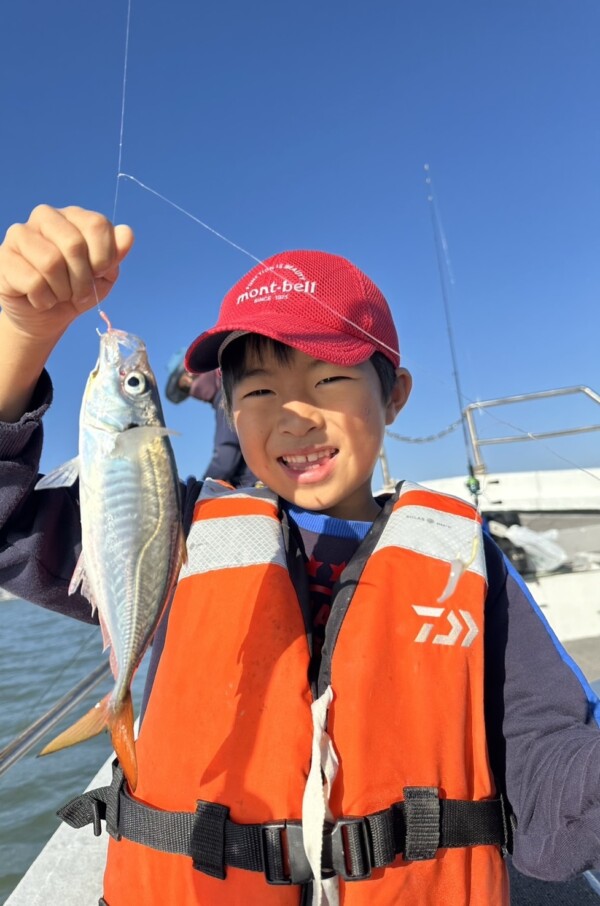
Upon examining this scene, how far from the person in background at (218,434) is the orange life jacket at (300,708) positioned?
2927mm

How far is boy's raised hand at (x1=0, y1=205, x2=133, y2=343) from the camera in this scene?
140 centimetres

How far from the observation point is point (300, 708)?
1744 mm

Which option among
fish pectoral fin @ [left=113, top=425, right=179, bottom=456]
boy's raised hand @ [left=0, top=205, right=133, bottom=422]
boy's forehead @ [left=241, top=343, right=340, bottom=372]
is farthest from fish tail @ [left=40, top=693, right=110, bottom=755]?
boy's forehead @ [left=241, top=343, right=340, bottom=372]

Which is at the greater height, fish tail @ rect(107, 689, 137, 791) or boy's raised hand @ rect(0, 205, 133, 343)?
boy's raised hand @ rect(0, 205, 133, 343)

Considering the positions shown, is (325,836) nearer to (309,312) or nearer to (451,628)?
(451,628)

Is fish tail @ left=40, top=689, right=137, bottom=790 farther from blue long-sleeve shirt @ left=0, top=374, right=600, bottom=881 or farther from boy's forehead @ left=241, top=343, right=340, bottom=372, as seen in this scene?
boy's forehead @ left=241, top=343, right=340, bottom=372

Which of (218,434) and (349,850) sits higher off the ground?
(218,434)

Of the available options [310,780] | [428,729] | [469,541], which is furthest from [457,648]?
[310,780]

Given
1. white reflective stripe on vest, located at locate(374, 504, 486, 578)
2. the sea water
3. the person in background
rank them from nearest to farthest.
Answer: white reflective stripe on vest, located at locate(374, 504, 486, 578) < the sea water < the person in background

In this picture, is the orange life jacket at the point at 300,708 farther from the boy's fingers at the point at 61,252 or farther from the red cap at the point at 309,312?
the boy's fingers at the point at 61,252

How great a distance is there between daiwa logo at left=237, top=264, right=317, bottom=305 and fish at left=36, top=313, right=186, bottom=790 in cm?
88

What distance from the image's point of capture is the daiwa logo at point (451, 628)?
1.90m

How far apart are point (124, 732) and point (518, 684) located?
1218mm

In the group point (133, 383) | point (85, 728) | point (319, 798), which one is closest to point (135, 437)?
point (133, 383)
